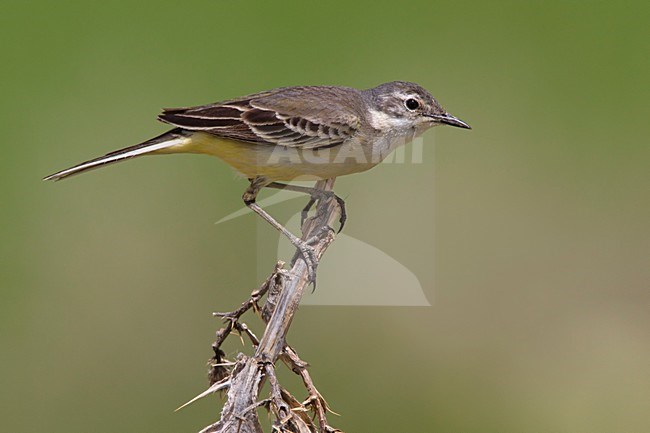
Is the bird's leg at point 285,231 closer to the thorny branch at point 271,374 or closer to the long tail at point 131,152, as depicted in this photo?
the thorny branch at point 271,374

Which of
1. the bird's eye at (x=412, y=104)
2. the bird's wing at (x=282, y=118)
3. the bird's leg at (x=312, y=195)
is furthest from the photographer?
the bird's eye at (x=412, y=104)

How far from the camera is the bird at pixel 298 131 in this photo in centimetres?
600

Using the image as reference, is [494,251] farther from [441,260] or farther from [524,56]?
[524,56]

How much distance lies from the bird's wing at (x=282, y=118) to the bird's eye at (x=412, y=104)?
0.29 m

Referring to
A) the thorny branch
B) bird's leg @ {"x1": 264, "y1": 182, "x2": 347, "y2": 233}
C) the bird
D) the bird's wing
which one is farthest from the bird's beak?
the thorny branch

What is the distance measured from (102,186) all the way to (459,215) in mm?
3711

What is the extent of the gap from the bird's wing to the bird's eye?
292mm

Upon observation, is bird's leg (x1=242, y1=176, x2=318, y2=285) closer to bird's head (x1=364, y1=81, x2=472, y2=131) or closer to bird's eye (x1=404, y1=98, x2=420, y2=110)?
bird's head (x1=364, y1=81, x2=472, y2=131)

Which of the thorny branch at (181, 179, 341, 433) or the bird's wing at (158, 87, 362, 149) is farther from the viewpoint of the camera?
the bird's wing at (158, 87, 362, 149)

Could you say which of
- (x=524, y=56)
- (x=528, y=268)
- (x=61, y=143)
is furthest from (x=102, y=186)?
(x=524, y=56)

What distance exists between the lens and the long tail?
5164 millimetres

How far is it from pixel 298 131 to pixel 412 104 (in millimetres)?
767

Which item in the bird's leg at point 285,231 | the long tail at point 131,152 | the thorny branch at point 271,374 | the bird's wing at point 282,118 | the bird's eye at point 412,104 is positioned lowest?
the thorny branch at point 271,374

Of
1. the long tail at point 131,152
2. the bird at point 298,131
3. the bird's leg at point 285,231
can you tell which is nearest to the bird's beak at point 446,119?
the bird at point 298,131
